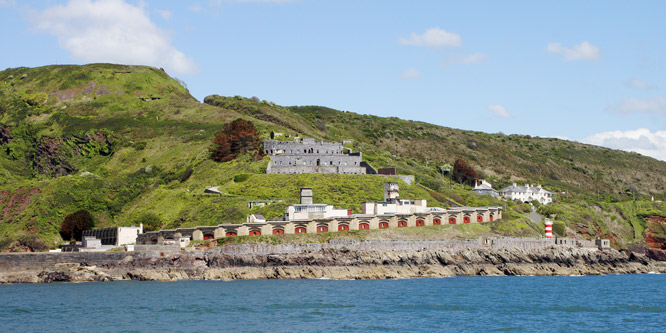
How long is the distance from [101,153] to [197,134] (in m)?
21.0

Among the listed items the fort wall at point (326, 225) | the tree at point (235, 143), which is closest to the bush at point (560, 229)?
the fort wall at point (326, 225)

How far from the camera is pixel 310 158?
129000mm

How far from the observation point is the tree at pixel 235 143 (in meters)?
135

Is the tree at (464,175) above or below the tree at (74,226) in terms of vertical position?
above

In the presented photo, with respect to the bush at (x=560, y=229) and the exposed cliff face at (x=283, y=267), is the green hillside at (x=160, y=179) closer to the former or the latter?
the bush at (x=560, y=229)

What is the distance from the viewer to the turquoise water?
5466 cm

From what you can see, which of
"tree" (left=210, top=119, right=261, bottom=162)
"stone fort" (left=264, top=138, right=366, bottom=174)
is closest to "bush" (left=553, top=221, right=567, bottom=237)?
"stone fort" (left=264, top=138, right=366, bottom=174)

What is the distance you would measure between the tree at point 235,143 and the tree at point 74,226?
2930cm

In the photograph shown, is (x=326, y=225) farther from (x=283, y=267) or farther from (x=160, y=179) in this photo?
(x=160, y=179)

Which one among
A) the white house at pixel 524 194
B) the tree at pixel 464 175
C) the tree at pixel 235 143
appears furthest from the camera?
the tree at pixel 464 175

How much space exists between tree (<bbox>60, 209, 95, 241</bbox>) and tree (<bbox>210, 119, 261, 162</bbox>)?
29299 mm

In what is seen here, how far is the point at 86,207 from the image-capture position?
122562 millimetres

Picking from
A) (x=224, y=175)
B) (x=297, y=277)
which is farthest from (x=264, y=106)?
(x=297, y=277)

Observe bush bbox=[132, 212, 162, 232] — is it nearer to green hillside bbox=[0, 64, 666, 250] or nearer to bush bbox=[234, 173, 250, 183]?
green hillside bbox=[0, 64, 666, 250]
